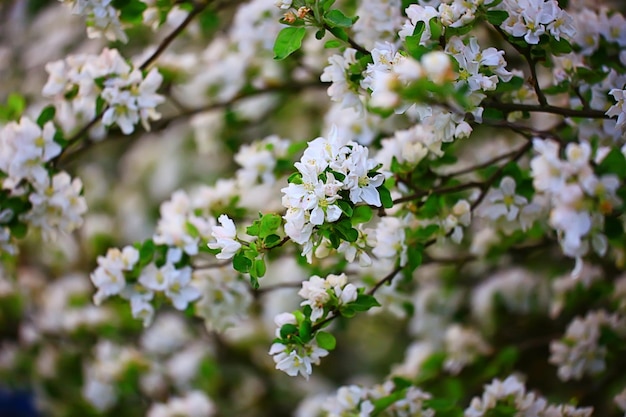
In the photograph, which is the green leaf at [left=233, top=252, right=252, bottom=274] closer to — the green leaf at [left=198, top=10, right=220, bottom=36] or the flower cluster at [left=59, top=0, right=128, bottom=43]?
the flower cluster at [left=59, top=0, right=128, bottom=43]

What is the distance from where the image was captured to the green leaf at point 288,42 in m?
1.05

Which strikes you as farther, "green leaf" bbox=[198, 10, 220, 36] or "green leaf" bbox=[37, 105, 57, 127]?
"green leaf" bbox=[198, 10, 220, 36]

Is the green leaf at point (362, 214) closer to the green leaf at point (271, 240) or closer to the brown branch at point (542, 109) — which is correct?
the green leaf at point (271, 240)

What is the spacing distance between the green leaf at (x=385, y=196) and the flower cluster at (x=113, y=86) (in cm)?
50

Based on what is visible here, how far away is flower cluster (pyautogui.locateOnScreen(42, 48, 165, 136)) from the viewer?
127 centimetres

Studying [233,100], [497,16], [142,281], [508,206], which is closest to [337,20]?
[497,16]

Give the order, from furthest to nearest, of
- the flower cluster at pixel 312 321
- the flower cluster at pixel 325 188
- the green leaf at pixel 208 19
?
the green leaf at pixel 208 19 < the flower cluster at pixel 312 321 < the flower cluster at pixel 325 188

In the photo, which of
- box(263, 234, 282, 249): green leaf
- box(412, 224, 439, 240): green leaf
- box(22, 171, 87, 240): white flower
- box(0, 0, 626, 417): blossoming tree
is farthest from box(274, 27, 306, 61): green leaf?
box(22, 171, 87, 240): white flower

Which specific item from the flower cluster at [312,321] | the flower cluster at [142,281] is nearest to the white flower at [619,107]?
the flower cluster at [312,321]

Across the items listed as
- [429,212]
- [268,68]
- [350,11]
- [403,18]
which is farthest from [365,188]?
[268,68]

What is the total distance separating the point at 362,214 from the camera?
39.3 inches

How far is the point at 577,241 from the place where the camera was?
0.87 m

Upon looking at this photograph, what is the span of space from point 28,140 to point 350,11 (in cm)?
74

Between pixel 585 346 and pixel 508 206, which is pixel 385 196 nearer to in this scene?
pixel 508 206
